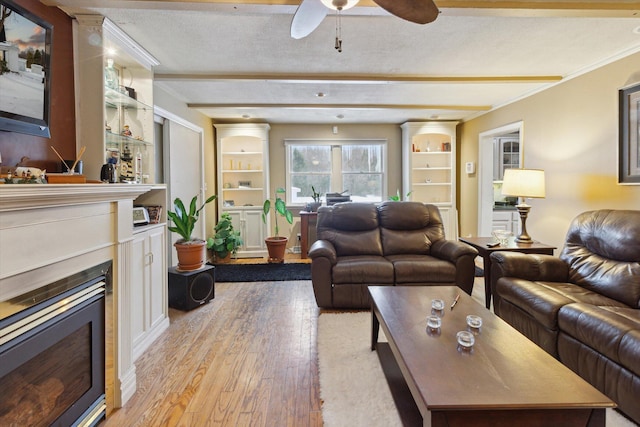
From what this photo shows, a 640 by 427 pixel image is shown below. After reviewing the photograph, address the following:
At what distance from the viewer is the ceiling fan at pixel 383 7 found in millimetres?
1462

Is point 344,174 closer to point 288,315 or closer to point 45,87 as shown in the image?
point 288,315

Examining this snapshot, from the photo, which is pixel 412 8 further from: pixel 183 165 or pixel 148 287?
pixel 183 165

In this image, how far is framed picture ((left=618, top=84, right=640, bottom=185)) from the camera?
2.65m

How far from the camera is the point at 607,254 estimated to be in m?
2.35

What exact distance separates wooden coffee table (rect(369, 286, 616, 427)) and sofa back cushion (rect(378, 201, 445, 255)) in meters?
1.92

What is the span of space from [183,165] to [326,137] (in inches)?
108

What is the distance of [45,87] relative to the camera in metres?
1.70

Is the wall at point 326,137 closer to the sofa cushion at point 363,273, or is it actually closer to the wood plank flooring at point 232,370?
the sofa cushion at point 363,273

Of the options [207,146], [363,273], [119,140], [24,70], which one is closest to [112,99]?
[119,140]

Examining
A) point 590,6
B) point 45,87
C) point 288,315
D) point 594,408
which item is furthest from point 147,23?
point 594,408

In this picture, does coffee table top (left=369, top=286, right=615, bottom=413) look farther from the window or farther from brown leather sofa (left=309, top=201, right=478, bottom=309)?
the window

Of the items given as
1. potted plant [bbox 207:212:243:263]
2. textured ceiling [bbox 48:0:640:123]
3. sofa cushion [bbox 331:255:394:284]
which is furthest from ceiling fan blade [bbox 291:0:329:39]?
potted plant [bbox 207:212:243:263]

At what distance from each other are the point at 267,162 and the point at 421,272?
3646 mm

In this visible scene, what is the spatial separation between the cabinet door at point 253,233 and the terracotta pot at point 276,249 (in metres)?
0.57
